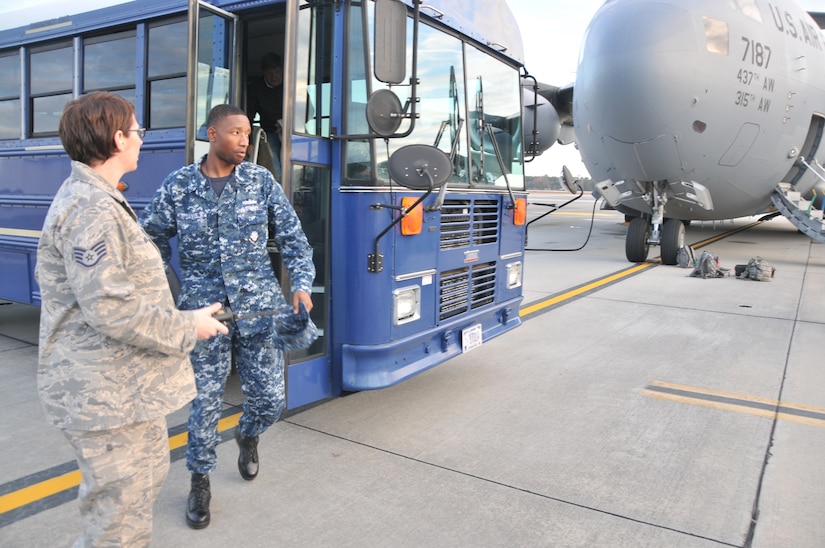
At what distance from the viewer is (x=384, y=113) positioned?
3.37 m

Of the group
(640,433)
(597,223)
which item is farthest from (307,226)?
(597,223)

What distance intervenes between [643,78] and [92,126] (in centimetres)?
980

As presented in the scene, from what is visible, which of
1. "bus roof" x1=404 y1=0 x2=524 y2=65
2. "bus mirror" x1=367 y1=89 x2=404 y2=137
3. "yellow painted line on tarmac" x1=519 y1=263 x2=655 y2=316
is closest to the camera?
"bus mirror" x1=367 y1=89 x2=404 y2=137

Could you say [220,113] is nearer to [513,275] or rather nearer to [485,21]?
[485,21]

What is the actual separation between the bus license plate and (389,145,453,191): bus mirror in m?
1.42

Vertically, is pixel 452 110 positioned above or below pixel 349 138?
above

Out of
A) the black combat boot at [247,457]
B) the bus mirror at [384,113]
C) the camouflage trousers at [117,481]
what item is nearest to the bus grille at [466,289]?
the bus mirror at [384,113]

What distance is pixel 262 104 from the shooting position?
4.39 m

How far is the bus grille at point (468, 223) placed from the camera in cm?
438

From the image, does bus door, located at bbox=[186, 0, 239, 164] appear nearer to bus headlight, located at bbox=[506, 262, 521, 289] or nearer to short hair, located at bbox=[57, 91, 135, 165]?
short hair, located at bbox=[57, 91, 135, 165]

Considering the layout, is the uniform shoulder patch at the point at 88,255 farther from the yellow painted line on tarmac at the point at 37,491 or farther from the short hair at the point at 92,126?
the yellow painted line on tarmac at the point at 37,491

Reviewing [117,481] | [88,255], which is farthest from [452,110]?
[117,481]

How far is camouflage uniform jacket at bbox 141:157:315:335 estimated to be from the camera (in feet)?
9.23

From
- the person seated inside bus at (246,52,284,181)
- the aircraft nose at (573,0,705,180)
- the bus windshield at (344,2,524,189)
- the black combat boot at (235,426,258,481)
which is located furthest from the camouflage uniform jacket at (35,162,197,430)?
the aircraft nose at (573,0,705,180)
